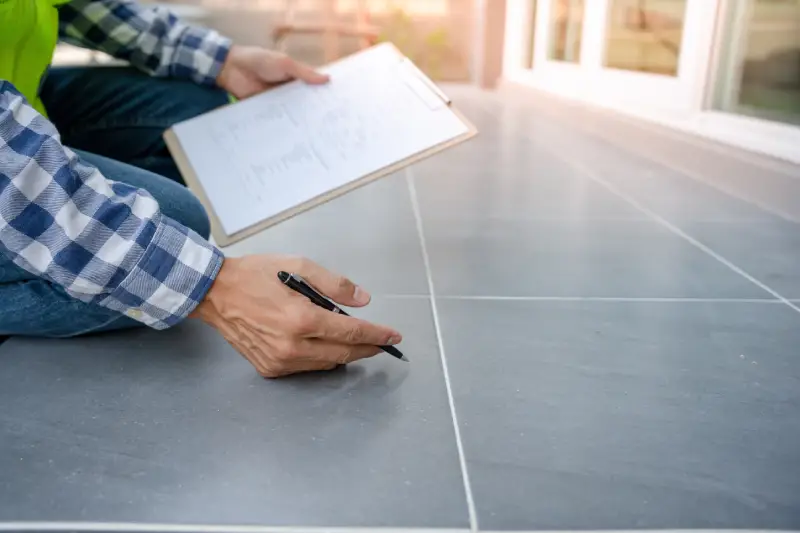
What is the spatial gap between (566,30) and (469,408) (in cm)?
257

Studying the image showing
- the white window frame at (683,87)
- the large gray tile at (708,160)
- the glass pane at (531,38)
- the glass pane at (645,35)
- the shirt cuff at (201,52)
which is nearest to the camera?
the shirt cuff at (201,52)

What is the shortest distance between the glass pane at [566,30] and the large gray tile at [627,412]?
205 cm

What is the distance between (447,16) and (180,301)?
472cm

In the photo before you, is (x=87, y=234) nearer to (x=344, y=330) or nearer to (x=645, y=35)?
(x=344, y=330)

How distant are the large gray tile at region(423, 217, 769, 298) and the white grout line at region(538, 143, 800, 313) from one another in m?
0.01

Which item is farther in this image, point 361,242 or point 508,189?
point 508,189

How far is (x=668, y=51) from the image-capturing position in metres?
1.87

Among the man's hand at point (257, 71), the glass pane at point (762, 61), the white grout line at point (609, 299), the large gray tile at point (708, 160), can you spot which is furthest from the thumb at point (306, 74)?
the glass pane at point (762, 61)

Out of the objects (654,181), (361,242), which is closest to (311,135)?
(361,242)

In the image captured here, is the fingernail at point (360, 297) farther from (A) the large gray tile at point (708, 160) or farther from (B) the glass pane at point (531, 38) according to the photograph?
(B) the glass pane at point (531, 38)

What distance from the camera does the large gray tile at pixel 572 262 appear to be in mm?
941

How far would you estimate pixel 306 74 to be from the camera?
1.01 metres

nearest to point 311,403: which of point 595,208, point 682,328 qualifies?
point 682,328

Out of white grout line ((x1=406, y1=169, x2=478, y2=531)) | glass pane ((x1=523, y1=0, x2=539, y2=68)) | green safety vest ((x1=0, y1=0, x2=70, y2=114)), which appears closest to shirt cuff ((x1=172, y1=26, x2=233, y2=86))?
green safety vest ((x1=0, y1=0, x2=70, y2=114))
